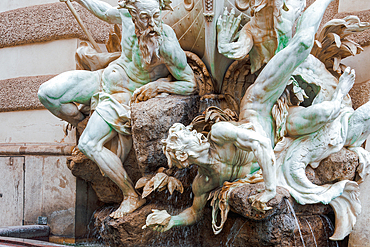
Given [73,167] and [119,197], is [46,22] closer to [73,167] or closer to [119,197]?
[73,167]

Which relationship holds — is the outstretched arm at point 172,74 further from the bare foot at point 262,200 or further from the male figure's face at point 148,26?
the bare foot at point 262,200

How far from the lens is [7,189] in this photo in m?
5.00

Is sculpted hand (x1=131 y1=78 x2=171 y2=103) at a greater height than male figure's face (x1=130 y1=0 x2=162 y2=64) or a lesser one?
lesser

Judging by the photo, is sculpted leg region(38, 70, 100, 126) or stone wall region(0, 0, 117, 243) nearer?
sculpted leg region(38, 70, 100, 126)

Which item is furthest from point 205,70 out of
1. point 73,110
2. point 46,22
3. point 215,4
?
point 46,22

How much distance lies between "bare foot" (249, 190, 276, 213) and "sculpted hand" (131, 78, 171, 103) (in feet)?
4.37

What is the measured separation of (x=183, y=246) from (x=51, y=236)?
1738 millimetres

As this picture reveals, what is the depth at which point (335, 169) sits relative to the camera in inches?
133

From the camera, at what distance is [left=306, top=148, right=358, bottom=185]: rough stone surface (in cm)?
337

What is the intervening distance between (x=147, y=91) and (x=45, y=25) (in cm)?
213

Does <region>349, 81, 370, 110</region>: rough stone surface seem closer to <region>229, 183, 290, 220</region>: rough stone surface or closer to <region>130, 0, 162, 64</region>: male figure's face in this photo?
<region>229, 183, 290, 220</region>: rough stone surface

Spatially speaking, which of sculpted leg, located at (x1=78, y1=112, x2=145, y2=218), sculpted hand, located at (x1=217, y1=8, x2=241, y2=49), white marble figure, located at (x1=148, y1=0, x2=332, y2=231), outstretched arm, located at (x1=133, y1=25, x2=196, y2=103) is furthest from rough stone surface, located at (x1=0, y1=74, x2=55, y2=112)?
white marble figure, located at (x1=148, y1=0, x2=332, y2=231)


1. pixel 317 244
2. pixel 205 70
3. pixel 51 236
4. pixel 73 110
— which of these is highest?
pixel 205 70

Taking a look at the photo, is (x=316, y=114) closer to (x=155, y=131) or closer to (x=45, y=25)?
(x=155, y=131)
